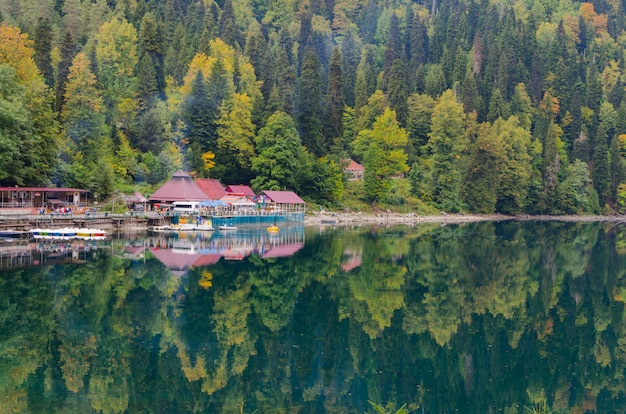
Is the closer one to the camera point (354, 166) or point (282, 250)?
point (282, 250)

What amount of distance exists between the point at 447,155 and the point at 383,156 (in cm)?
986

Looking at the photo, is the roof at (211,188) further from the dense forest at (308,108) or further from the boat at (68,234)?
the boat at (68,234)

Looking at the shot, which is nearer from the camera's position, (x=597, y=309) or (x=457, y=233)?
(x=597, y=309)

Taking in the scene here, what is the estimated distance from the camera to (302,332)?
29953mm

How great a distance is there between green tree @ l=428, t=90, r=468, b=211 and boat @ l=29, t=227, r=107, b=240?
2036 inches

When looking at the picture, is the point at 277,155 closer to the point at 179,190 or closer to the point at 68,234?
the point at 179,190

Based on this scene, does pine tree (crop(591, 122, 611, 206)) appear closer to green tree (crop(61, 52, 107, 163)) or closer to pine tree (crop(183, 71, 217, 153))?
pine tree (crop(183, 71, 217, 153))

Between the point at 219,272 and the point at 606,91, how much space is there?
378 ft

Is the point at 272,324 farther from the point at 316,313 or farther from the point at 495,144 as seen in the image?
the point at 495,144

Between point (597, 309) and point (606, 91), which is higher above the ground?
point (606, 91)

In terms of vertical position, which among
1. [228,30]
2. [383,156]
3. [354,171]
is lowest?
[354,171]

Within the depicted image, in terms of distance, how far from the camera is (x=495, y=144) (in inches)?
4067

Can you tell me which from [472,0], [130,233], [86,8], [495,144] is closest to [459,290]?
[130,233]

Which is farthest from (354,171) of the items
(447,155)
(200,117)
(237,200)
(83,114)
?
(83,114)
